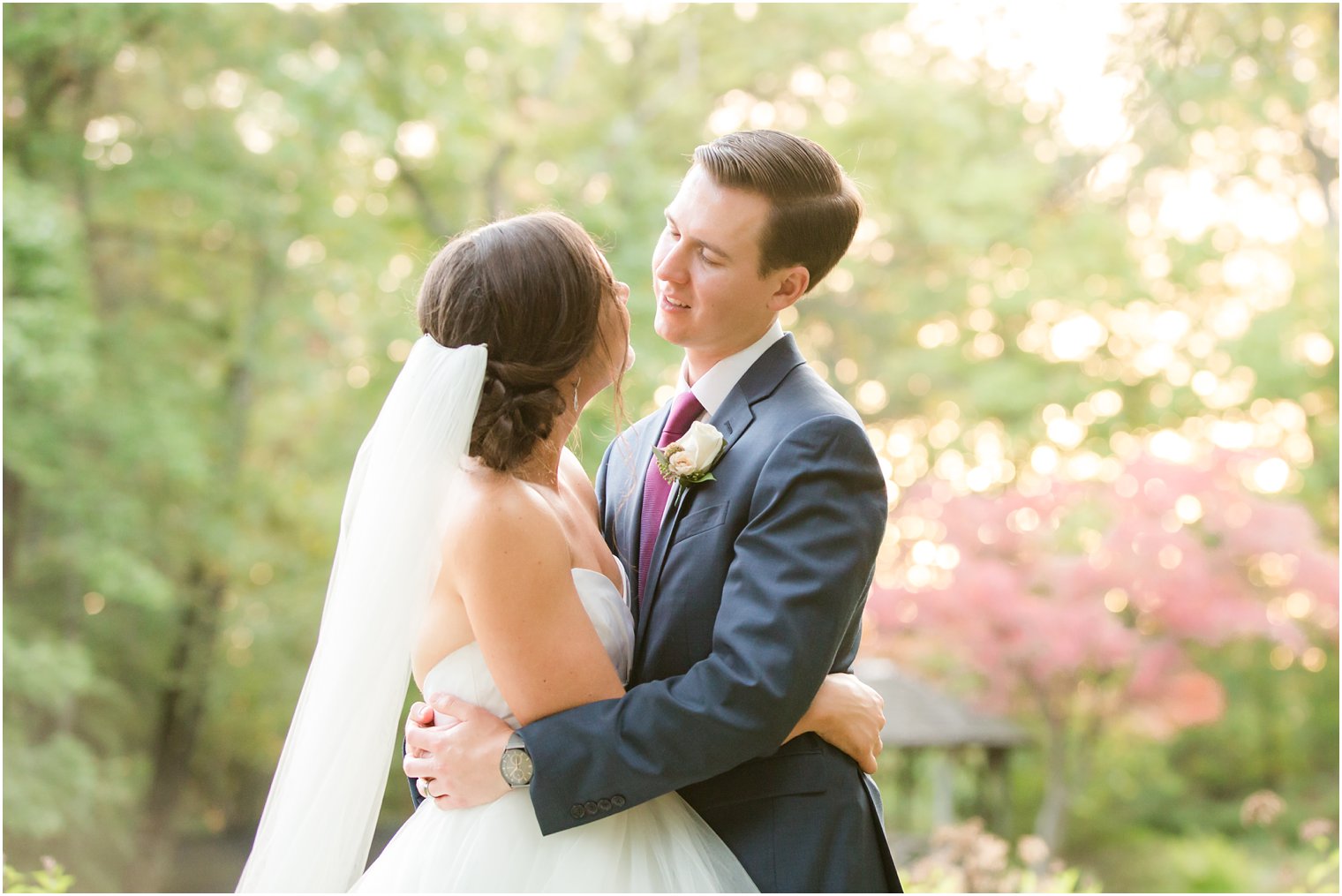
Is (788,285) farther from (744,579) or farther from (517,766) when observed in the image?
(517,766)

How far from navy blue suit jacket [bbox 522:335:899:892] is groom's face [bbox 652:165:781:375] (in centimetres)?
15

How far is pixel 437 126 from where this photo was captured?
35.0 feet

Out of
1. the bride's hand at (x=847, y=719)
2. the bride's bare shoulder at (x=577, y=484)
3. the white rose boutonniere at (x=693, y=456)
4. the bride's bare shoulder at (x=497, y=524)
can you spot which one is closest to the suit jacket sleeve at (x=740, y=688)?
the bride's hand at (x=847, y=719)

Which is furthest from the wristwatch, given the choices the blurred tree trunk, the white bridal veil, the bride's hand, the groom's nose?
the blurred tree trunk

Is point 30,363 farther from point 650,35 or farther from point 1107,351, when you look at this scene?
point 1107,351

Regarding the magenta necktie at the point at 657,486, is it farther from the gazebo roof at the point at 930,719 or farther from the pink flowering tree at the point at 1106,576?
the gazebo roof at the point at 930,719

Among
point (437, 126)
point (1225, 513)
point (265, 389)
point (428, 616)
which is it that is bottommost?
point (1225, 513)

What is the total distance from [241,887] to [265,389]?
32.7 ft

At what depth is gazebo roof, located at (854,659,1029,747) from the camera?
12.4 m

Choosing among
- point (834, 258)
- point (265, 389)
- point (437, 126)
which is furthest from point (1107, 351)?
point (834, 258)

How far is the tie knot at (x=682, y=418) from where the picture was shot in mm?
2828

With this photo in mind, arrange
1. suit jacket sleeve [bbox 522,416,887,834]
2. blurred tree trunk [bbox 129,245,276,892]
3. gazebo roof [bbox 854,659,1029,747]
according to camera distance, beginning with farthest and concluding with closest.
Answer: gazebo roof [bbox 854,659,1029,747]
blurred tree trunk [bbox 129,245,276,892]
suit jacket sleeve [bbox 522,416,887,834]

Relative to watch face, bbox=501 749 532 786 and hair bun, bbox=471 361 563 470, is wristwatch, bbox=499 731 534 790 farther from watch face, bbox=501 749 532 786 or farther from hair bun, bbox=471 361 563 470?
hair bun, bbox=471 361 563 470

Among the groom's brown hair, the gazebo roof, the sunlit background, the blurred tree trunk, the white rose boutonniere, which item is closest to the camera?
the white rose boutonniere
